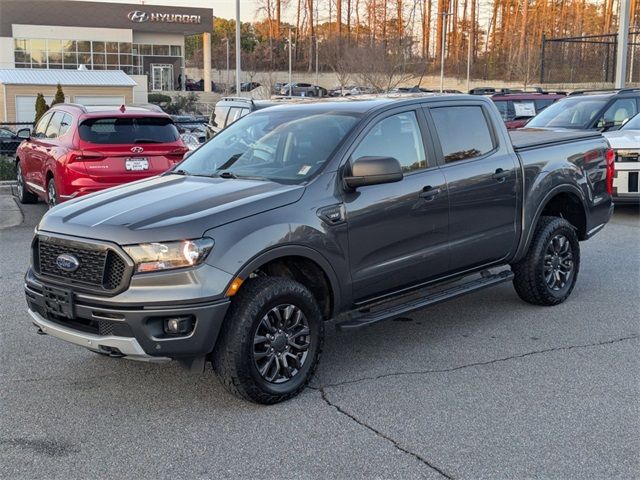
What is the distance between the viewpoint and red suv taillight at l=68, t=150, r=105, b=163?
991 cm

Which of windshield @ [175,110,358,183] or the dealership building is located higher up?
the dealership building

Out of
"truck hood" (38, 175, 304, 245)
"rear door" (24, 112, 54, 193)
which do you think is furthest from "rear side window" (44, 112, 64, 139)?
"truck hood" (38, 175, 304, 245)

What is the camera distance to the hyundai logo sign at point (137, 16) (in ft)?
203

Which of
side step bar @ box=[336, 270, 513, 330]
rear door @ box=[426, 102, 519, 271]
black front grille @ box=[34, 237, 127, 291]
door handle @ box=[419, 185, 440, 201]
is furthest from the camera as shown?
rear door @ box=[426, 102, 519, 271]

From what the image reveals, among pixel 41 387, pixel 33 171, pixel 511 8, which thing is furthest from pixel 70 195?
pixel 511 8

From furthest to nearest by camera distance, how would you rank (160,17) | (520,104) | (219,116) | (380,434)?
(160,17)
(520,104)
(219,116)
(380,434)

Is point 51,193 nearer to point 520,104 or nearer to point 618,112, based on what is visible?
point 618,112

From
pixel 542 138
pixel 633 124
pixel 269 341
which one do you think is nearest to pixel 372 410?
pixel 269 341

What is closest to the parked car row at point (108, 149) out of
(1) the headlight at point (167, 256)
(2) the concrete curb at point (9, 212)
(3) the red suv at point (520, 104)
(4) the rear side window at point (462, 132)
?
(2) the concrete curb at point (9, 212)

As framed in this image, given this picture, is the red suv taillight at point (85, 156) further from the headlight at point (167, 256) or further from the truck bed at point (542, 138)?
the headlight at point (167, 256)

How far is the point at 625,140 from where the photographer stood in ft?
36.7

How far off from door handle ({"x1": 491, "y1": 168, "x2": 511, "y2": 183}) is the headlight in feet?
9.30

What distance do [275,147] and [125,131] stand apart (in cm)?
535

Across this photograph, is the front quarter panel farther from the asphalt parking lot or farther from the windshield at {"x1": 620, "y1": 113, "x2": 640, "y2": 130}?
the windshield at {"x1": 620, "y1": 113, "x2": 640, "y2": 130}
